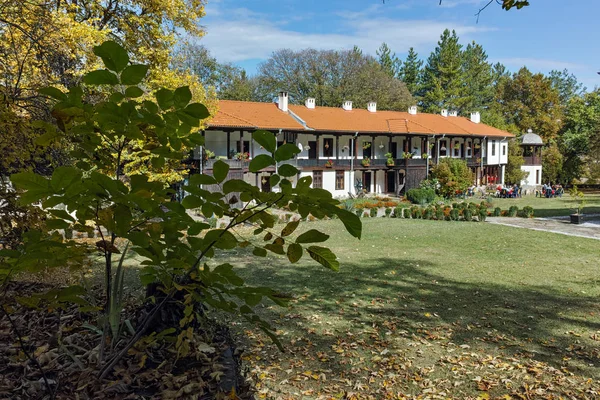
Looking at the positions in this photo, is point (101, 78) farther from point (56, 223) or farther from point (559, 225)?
point (559, 225)

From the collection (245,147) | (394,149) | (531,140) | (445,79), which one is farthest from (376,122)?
(445,79)

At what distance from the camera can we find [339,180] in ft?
111

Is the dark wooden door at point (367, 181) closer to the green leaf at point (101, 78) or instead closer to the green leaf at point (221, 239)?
the green leaf at point (221, 239)

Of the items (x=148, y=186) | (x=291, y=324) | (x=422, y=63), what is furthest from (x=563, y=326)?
(x=422, y=63)

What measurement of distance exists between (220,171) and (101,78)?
1.46 ft

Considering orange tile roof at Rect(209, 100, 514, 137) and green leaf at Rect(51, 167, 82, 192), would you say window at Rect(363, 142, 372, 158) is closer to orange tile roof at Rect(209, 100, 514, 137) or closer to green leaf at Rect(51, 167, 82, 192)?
orange tile roof at Rect(209, 100, 514, 137)

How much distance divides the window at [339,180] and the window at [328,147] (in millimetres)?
1558

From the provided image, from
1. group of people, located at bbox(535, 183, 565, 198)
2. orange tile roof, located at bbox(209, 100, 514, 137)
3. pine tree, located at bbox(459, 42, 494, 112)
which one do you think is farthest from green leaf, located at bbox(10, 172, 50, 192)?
pine tree, located at bbox(459, 42, 494, 112)

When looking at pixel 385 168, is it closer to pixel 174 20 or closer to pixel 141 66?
pixel 174 20

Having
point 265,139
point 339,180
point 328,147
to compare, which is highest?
point 328,147

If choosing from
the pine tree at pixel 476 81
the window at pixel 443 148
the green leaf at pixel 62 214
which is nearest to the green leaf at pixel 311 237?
the green leaf at pixel 62 214

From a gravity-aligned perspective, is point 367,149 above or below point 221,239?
above

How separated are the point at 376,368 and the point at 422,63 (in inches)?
2485

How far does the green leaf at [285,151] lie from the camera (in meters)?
1.21
